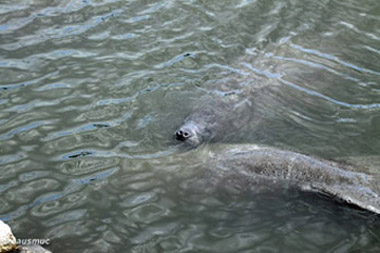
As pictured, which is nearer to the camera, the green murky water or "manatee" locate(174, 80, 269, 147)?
the green murky water

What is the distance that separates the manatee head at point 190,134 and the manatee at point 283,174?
585mm

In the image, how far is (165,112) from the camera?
328 inches

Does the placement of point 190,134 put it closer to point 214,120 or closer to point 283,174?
point 214,120

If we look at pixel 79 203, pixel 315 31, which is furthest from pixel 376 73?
pixel 79 203

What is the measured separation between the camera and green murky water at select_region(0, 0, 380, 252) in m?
5.91

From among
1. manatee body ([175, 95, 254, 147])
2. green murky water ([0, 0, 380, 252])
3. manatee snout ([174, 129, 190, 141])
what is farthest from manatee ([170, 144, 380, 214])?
manatee body ([175, 95, 254, 147])

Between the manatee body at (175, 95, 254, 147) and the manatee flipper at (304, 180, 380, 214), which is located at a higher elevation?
the manatee flipper at (304, 180, 380, 214)

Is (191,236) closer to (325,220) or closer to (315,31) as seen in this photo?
(325,220)

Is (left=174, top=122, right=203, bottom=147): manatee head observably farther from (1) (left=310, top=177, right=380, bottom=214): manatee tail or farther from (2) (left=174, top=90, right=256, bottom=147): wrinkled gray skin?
(1) (left=310, top=177, right=380, bottom=214): manatee tail

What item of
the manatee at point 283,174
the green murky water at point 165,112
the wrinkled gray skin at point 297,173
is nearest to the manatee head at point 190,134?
the green murky water at point 165,112

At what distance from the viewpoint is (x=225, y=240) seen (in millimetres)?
5789

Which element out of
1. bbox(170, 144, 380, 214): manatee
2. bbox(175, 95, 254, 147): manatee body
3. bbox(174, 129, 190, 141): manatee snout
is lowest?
bbox(175, 95, 254, 147): manatee body

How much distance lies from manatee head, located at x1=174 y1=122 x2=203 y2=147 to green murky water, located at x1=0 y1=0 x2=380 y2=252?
0.21 m

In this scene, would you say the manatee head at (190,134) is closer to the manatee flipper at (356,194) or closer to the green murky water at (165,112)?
the green murky water at (165,112)
